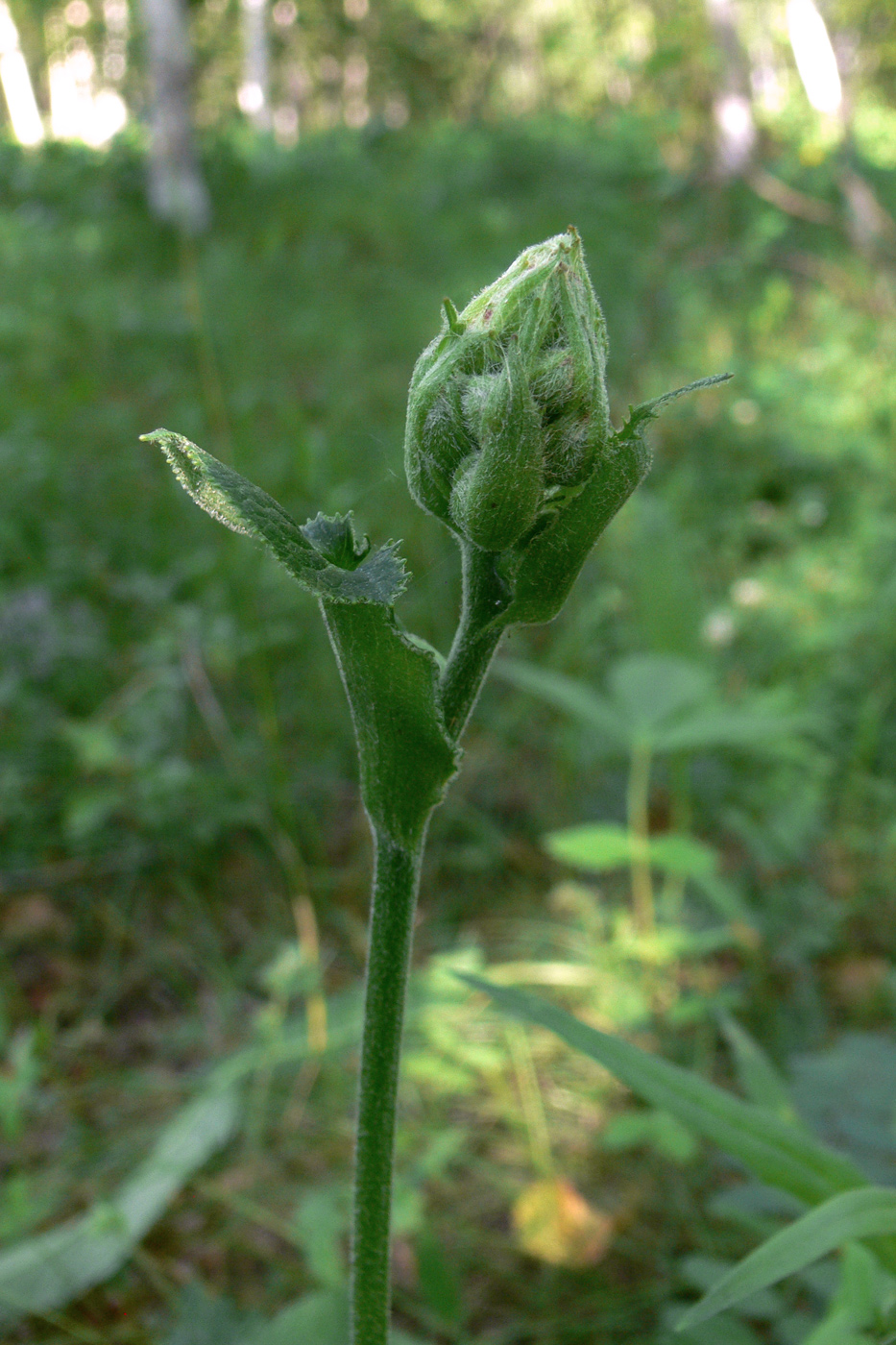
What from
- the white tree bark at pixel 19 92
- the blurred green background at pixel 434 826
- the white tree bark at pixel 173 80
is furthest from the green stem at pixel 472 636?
the white tree bark at pixel 19 92

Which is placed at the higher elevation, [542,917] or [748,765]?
[748,765]

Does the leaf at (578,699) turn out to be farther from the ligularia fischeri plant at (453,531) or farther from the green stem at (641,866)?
the ligularia fischeri plant at (453,531)

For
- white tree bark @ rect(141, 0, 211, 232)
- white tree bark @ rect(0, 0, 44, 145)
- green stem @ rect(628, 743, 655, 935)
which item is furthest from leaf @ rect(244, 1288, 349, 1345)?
white tree bark @ rect(0, 0, 44, 145)

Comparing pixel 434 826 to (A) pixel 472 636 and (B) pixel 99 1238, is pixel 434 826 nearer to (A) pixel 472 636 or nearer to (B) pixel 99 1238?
(B) pixel 99 1238

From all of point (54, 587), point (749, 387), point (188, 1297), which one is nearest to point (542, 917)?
point (188, 1297)

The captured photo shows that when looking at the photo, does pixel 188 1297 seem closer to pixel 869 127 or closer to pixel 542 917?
pixel 542 917

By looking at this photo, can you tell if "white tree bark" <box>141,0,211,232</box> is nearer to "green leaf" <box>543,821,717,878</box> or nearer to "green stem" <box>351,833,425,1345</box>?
"green leaf" <box>543,821,717,878</box>
